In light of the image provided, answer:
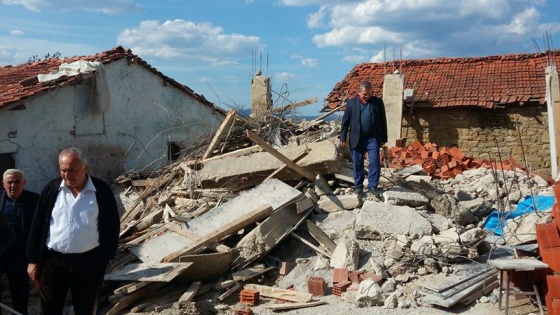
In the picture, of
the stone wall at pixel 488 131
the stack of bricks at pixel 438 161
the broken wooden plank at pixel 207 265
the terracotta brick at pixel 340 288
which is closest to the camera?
the terracotta brick at pixel 340 288

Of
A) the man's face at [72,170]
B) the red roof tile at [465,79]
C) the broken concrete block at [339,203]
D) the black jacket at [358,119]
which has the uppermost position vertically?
the red roof tile at [465,79]

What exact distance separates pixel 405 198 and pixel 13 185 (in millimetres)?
5444

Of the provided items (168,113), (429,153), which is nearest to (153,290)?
(168,113)

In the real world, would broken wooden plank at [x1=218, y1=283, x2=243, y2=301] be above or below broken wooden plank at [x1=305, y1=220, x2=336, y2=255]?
below

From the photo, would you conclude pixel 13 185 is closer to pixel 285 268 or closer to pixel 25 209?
pixel 25 209

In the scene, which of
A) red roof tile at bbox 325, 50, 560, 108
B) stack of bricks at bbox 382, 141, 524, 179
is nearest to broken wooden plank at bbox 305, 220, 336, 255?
stack of bricks at bbox 382, 141, 524, 179

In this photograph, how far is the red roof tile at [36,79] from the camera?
11.9m

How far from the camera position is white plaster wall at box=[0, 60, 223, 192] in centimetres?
1218

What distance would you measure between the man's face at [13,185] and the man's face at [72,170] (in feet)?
7.24

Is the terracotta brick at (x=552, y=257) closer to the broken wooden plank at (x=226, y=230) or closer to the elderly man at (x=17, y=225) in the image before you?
the broken wooden plank at (x=226, y=230)

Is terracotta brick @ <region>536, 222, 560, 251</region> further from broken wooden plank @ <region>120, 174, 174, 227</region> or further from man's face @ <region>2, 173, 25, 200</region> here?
broken wooden plank @ <region>120, 174, 174, 227</region>

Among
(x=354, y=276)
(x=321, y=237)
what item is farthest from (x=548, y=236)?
(x=321, y=237)

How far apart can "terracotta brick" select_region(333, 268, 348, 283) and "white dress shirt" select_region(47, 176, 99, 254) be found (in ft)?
11.8

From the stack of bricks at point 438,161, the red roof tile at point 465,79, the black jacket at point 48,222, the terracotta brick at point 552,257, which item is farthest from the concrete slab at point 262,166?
the red roof tile at point 465,79
